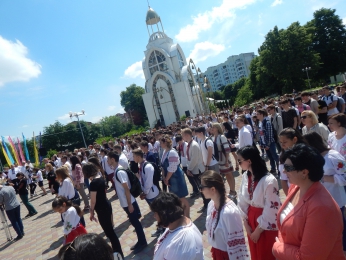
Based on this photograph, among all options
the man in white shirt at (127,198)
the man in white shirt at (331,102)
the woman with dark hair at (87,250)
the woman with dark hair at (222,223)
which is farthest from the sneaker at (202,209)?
the man in white shirt at (331,102)

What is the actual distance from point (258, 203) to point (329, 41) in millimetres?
47199

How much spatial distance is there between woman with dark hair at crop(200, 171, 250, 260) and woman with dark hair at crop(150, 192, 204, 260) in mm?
360

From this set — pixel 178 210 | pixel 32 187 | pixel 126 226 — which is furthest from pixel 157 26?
pixel 178 210

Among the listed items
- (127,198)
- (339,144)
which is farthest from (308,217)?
(127,198)

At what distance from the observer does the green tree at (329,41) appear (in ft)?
127

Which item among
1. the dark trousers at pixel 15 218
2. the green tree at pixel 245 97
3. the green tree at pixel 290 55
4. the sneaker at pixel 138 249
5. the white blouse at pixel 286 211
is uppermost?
the green tree at pixel 290 55

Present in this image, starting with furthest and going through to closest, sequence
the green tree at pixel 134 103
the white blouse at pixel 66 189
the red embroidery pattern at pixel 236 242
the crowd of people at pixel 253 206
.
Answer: the green tree at pixel 134 103 < the white blouse at pixel 66 189 < the red embroidery pattern at pixel 236 242 < the crowd of people at pixel 253 206

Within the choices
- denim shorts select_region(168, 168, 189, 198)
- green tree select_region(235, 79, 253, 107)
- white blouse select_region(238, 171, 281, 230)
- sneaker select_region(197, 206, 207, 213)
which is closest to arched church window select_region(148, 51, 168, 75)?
green tree select_region(235, 79, 253, 107)

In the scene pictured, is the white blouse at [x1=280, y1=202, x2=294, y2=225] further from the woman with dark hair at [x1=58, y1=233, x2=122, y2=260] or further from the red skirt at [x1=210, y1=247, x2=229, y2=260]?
the woman with dark hair at [x1=58, y1=233, x2=122, y2=260]

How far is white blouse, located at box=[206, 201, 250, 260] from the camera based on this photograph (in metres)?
2.39

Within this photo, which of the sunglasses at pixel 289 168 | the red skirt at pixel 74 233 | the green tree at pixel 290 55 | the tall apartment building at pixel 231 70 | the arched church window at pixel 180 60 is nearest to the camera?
the sunglasses at pixel 289 168

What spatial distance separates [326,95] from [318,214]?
7.94m

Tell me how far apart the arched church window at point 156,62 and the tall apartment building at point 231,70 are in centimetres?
9285

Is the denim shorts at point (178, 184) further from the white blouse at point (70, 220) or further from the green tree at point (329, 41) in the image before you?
the green tree at point (329, 41)
